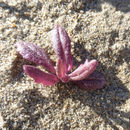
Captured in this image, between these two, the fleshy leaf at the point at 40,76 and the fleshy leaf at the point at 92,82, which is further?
the fleshy leaf at the point at 92,82

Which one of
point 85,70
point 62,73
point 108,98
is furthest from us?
point 108,98

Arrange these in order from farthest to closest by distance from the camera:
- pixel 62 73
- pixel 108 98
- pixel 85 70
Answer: pixel 108 98 < pixel 62 73 < pixel 85 70

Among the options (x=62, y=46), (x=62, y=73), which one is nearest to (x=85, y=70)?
(x=62, y=73)

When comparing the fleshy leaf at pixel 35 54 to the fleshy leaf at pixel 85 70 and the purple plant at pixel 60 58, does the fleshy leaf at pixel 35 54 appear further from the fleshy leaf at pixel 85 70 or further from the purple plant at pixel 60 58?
the fleshy leaf at pixel 85 70

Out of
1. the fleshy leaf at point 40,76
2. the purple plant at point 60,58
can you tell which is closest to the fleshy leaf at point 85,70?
the purple plant at point 60,58

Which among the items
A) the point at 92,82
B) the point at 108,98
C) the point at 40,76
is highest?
the point at 40,76

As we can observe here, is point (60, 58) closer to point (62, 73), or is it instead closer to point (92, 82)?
point (62, 73)

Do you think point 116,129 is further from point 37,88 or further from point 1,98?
point 1,98

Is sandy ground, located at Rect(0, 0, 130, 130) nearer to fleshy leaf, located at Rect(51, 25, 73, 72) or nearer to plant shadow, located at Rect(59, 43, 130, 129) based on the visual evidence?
plant shadow, located at Rect(59, 43, 130, 129)
